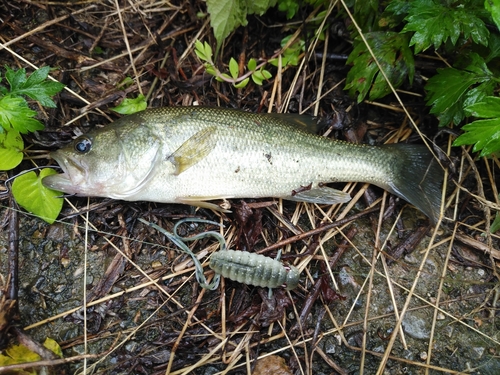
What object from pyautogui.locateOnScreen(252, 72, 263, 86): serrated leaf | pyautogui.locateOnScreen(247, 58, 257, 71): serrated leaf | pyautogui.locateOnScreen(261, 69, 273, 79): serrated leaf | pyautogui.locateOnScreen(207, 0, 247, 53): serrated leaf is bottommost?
pyautogui.locateOnScreen(252, 72, 263, 86): serrated leaf

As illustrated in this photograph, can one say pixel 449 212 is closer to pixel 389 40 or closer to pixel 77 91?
pixel 389 40

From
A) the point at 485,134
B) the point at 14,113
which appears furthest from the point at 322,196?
the point at 14,113

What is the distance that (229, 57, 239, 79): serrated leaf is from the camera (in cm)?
366

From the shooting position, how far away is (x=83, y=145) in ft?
10.8

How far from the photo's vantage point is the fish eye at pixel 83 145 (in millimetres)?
3283

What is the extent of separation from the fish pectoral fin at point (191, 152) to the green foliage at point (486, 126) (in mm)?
1987

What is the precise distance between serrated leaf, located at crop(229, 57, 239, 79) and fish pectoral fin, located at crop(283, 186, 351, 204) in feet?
3.99

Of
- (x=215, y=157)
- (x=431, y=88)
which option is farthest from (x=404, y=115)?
(x=215, y=157)

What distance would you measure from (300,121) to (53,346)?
2744mm

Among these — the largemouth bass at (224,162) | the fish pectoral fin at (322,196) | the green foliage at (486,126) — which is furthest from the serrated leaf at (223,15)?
the green foliage at (486,126)

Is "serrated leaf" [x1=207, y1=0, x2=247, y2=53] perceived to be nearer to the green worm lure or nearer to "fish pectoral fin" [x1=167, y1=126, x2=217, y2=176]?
"fish pectoral fin" [x1=167, y1=126, x2=217, y2=176]

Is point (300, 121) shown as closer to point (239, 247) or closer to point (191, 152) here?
point (191, 152)

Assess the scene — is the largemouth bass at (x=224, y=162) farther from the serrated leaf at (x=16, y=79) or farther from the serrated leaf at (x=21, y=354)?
the serrated leaf at (x=21, y=354)

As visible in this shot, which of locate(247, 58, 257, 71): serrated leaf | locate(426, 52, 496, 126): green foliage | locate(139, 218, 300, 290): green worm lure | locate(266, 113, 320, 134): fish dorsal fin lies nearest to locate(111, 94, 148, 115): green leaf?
locate(247, 58, 257, 71): serrated leaf
